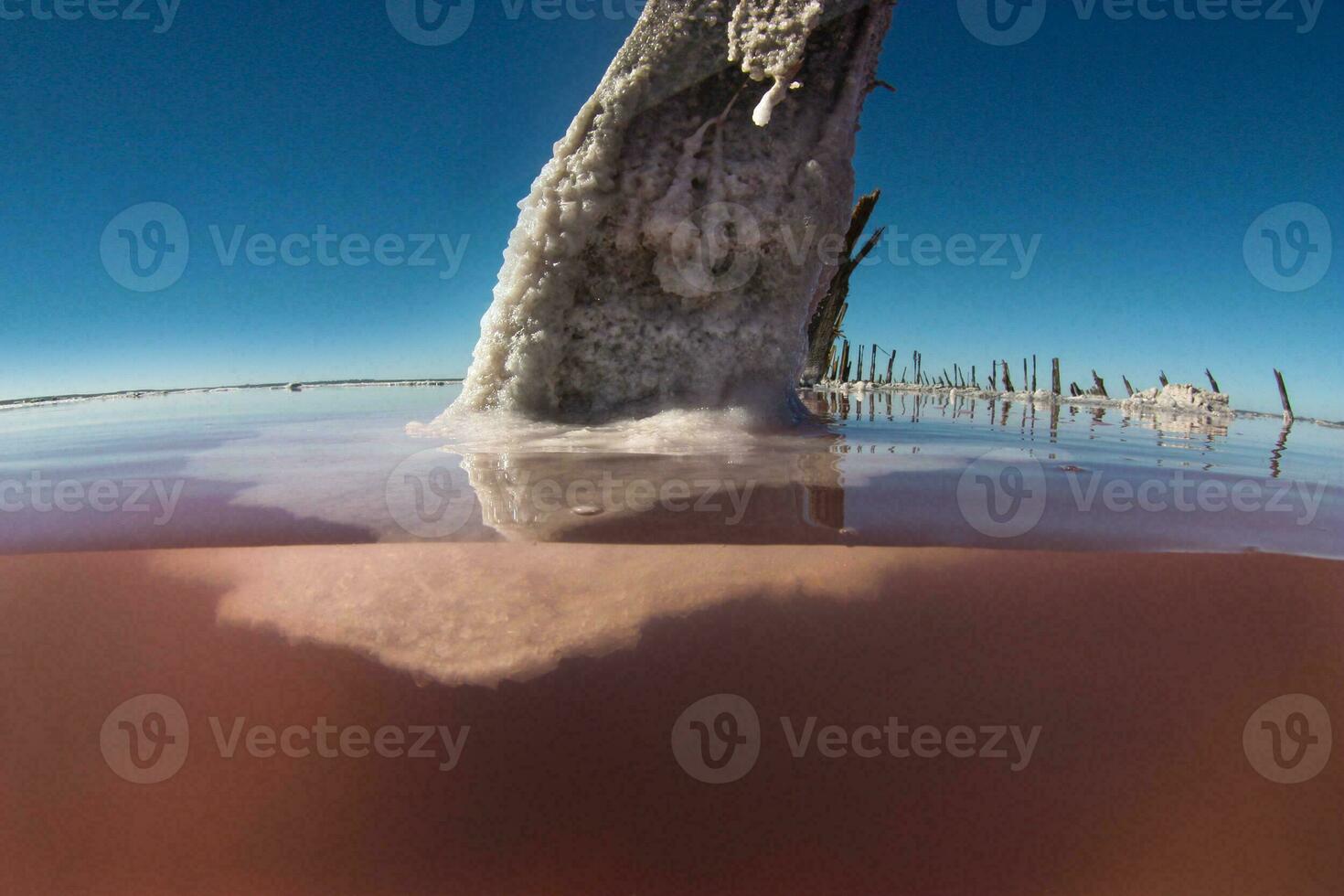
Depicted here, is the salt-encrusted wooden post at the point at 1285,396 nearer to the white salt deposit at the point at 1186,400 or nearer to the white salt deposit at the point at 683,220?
the white salt deposit at the point at 1186,400

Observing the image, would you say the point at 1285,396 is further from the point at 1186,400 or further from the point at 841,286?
the point at 841,286

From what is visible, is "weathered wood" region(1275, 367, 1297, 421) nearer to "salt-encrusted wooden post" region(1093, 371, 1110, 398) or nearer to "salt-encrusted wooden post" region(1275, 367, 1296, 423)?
"salt-encrusted wooden post" region(1275, 367, 1296, 423)

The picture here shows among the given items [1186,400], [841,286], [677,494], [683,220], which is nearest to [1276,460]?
[683,220]

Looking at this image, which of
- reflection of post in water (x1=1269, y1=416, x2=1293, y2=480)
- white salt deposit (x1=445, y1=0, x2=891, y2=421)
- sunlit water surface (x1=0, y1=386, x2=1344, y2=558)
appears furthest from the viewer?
white salt deposit (x1=445, y1=0, x2=891, y2=421)

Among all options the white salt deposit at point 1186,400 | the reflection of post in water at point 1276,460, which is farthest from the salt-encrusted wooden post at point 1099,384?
the reflection of post in water at point 1276,460

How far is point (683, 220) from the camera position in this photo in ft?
10.6

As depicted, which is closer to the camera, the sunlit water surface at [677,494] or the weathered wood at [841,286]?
the sunlit water surface at [677,494]

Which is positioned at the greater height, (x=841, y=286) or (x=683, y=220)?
(x=841, y=286)

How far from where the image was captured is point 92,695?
114 cm

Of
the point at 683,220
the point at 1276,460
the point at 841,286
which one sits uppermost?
the point at 841,286

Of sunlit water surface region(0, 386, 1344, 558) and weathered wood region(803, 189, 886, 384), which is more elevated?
weathered wood region(803, 189, 886, 384)

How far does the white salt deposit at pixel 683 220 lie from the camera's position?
3.20 m

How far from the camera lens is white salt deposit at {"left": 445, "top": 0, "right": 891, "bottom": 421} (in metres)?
3.20

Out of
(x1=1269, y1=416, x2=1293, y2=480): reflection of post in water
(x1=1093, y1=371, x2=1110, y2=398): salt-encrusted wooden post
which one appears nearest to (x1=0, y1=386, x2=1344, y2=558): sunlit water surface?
(x1=1269, y1=416, x2=1293, y2=480): reflection of post in water
